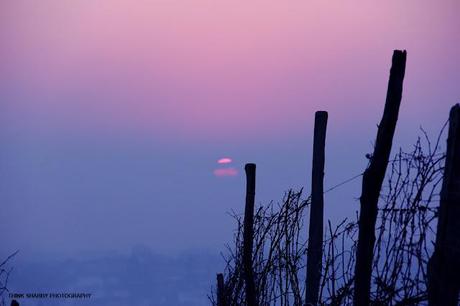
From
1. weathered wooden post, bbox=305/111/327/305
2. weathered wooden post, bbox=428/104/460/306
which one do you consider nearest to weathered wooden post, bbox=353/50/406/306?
weathered wooden post, bbox=428/104/460/306

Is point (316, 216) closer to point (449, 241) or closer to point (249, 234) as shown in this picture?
point (249, 234)

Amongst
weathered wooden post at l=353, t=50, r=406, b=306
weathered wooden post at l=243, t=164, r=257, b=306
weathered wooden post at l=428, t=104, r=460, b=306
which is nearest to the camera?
weathered wooden post at l=428, t=104, r=460, b=306

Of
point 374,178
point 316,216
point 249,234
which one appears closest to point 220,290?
point 249,234

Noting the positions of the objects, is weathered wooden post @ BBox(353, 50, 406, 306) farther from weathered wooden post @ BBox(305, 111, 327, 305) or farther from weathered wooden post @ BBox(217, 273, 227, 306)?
weathered wooden post @ BBox(217, 273, 227, 306)

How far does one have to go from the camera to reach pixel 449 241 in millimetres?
3240

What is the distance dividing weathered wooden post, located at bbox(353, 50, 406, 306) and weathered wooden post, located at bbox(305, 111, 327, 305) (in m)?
2.69

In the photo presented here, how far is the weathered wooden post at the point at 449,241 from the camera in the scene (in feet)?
10.6

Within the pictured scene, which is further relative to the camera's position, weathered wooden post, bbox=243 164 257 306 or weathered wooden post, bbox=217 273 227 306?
weathered wooden post, bbox=217 273 227 306

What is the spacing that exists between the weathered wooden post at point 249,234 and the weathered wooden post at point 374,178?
11.9 feet

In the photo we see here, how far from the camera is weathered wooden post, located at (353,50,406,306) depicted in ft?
11.8

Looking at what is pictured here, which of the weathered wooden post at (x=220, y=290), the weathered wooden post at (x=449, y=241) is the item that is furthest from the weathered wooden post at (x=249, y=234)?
the weathered wooden post at (x=449, y=241)

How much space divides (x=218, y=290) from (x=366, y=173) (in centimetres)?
564

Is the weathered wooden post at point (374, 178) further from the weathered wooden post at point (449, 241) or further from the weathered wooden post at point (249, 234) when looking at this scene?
the weathered wooden post at point (249, 234)

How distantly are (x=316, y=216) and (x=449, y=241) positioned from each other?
3.57 m
